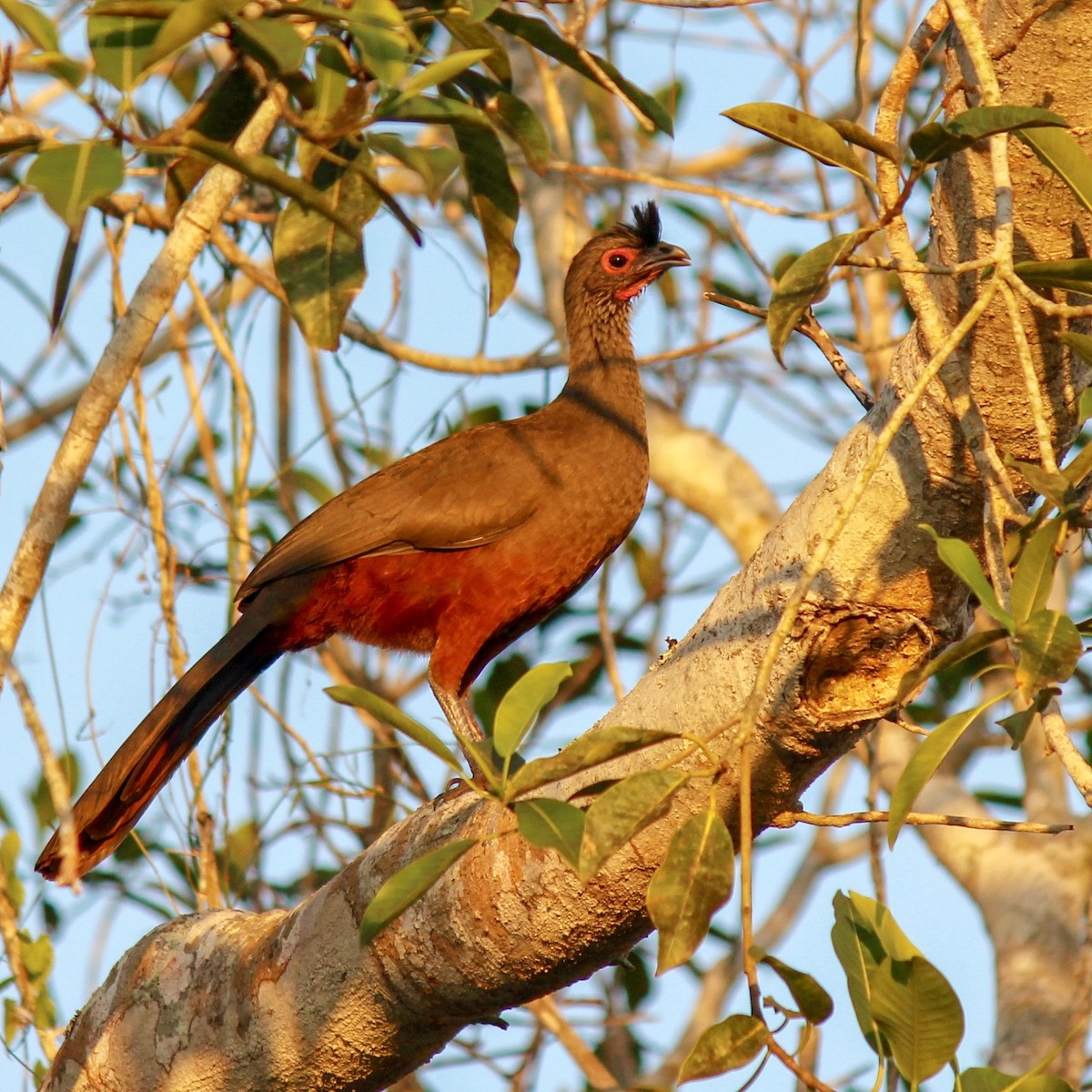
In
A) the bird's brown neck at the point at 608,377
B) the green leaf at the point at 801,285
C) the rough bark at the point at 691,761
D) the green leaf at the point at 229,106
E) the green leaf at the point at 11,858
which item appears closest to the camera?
the green leaf at the point at 801,285

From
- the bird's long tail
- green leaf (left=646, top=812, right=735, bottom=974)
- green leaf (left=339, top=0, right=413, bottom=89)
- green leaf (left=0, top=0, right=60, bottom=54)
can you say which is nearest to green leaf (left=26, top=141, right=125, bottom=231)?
green leaf (left=0, top=0, right=60, bottom=54)

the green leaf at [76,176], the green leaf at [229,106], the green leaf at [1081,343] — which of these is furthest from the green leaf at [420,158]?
the green leaf at [1081,343]

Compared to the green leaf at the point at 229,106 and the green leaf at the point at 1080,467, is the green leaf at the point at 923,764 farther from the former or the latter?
the green leaf at the point at 229,106

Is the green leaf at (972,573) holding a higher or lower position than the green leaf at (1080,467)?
lower

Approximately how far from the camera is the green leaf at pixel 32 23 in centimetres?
176

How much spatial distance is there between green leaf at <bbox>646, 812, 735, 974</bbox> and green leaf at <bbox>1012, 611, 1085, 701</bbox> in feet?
1.30

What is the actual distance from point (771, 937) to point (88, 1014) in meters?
3.23

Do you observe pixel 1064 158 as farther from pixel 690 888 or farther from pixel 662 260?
pixel 662 260

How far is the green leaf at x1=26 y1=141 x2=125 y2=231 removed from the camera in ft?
5.07

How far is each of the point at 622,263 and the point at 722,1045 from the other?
3.91 m

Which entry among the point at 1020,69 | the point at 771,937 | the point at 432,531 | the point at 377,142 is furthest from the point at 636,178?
the point at 771,937

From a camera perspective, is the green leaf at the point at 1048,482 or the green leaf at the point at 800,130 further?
the green leaf at the point at 800,130

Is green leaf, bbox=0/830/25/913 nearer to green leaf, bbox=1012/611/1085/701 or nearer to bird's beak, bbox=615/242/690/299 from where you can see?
bird's beak, bbox=615/242/690/299

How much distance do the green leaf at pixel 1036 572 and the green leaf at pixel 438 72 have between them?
3.26ft
